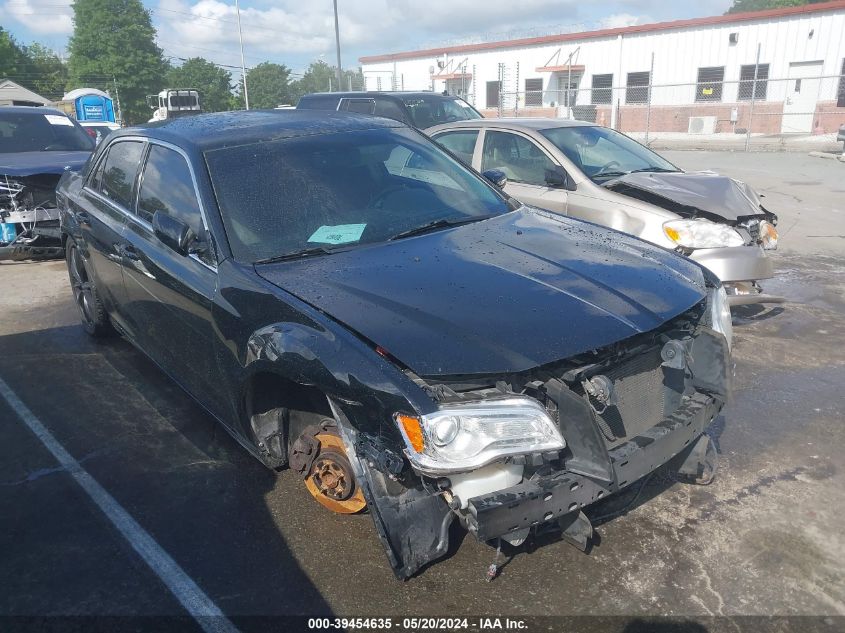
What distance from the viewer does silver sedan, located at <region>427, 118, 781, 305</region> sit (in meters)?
5.35

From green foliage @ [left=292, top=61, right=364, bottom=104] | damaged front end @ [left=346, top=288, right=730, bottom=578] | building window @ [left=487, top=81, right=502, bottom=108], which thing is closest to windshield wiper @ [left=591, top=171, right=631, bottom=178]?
damaged front end @ [left=346, top=288, right=730, bottom=578]

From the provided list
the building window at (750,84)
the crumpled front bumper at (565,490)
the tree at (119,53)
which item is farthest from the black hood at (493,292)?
the tree at (119,53)

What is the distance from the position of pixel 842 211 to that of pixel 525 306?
10472 mm

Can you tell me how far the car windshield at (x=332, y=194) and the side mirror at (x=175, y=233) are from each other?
19 cm

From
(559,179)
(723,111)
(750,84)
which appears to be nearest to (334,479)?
(559,179)

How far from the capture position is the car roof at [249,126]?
375cm

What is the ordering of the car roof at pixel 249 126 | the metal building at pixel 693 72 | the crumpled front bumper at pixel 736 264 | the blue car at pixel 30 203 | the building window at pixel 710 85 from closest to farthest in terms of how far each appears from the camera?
the car roof at pixel 249 126 → the crumpled front bumper at pixel 736 264 → the blue car at pixel 30 203 → the metal building at pixel 693 72 → the building window at pixel 710 85

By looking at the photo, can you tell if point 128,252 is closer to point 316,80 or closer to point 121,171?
point 121,171

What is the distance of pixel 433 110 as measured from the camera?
1122 centimetres

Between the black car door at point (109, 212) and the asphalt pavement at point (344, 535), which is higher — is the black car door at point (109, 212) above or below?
above

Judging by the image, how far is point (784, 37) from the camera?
28797 mm

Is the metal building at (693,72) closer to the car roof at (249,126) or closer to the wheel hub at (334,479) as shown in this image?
the car roof at (249,126)

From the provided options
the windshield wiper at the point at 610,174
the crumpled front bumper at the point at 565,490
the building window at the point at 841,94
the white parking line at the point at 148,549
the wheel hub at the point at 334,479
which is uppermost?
the building window at the point at 841,94

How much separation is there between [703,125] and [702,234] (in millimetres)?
27379
